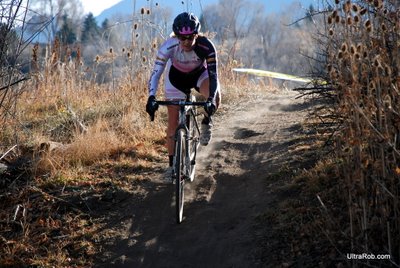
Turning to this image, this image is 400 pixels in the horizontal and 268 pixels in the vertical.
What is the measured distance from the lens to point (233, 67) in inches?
468

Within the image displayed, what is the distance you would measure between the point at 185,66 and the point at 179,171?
A: 1.37 metres

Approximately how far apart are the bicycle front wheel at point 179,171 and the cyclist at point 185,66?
15.6 inches

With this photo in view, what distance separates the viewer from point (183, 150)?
5621 mm

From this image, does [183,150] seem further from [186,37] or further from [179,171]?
[186,37]

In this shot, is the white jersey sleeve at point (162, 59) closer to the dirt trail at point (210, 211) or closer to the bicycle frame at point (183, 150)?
the bicycle frame at point (183, 150)

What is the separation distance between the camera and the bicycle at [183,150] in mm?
5309

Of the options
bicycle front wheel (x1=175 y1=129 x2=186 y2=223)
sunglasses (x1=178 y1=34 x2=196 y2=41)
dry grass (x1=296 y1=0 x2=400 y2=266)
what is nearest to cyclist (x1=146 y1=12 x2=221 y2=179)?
sunglasses (x1=178 y1=34 x2=196 y2=41)

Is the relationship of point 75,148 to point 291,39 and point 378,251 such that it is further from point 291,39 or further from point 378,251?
point 291,39

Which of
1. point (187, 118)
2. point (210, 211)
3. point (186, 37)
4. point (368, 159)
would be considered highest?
point (186, 37)

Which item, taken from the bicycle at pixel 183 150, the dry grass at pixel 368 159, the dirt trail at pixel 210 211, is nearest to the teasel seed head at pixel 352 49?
the dry grass at pixel 368 159

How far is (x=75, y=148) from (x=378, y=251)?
430 cm

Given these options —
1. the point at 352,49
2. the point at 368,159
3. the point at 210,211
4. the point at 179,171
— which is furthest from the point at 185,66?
the point at 368,159

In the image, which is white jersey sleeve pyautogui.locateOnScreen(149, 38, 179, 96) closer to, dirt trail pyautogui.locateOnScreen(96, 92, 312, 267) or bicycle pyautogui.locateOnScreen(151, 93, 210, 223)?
bicycle pyautogui.locateOnScreen(151, 93, 210, 223)

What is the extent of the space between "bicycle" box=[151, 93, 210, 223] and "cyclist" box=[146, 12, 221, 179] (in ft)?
0.58
